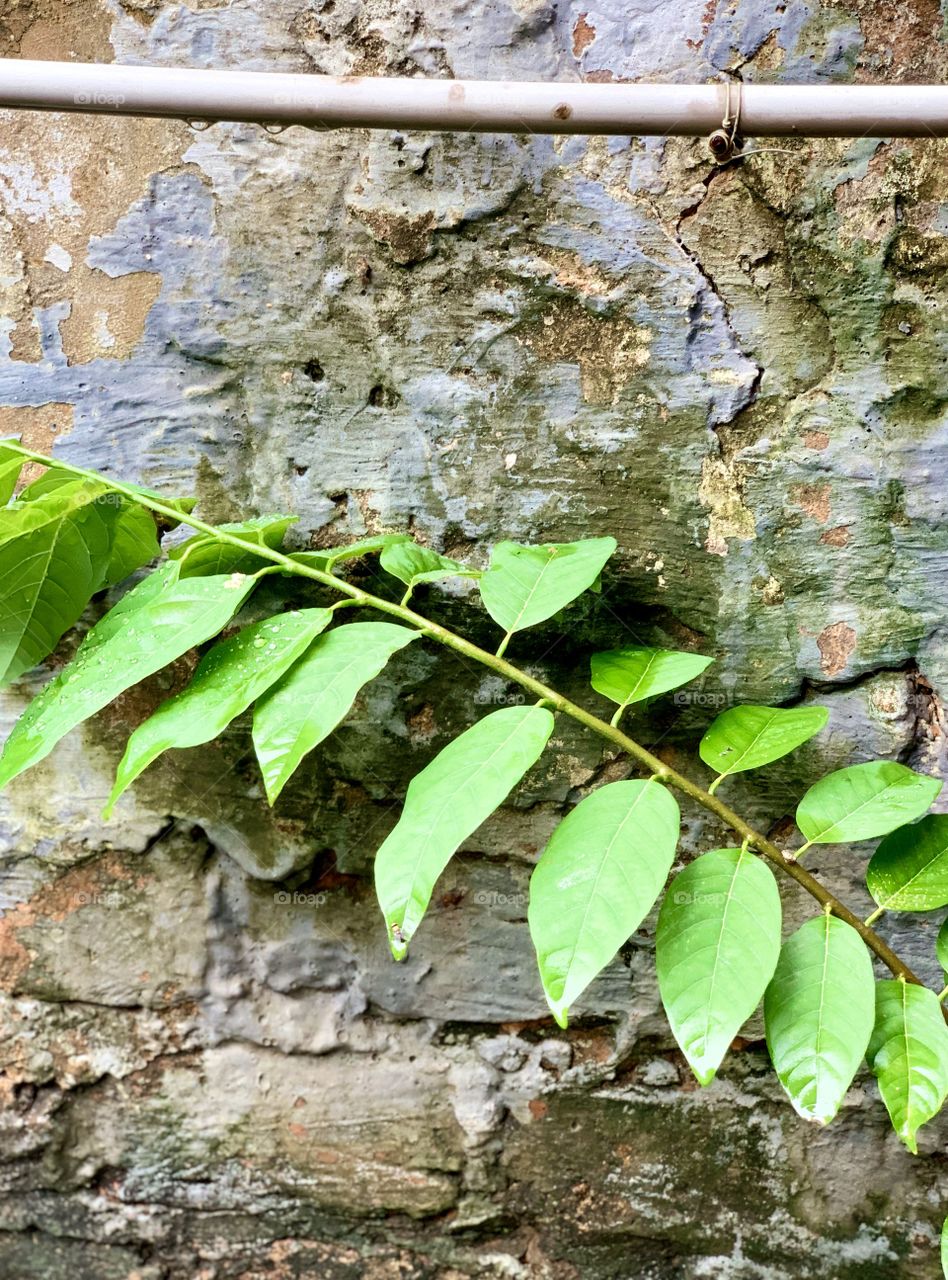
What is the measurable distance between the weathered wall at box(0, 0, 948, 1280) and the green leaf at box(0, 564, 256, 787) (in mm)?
204

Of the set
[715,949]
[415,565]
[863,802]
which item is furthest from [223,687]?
[863,802]

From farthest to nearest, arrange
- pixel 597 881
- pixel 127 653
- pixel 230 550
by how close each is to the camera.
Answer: pixel 230 550 < pixel 127 653 < pixel 597 881

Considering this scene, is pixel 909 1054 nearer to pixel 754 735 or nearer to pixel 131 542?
pixel 754 735

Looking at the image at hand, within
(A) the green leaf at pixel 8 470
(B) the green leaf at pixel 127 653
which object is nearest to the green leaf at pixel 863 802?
(B) the green leaf at pixel 127 653

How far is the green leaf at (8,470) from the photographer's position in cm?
84

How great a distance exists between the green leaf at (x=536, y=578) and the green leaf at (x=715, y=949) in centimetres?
25

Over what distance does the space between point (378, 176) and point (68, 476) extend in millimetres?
433

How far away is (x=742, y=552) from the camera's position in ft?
3.17

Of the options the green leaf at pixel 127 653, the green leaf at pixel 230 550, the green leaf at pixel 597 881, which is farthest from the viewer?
the green leaf at pixel 230 550

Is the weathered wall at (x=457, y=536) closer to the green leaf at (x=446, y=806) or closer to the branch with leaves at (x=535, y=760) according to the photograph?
the branch with leaves at (x=535, y=760)

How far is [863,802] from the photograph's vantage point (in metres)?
0.83

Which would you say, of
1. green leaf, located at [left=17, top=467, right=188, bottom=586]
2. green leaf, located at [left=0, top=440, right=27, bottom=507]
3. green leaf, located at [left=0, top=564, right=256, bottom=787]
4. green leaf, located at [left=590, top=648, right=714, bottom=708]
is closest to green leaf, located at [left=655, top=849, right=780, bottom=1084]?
green leaf, located at [left=590, top=648, right=714, bottom=708]

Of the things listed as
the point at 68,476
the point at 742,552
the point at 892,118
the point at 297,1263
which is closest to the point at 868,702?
the point at 742,552

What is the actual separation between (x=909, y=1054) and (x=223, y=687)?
0.65 meters
